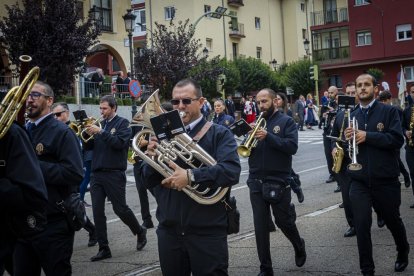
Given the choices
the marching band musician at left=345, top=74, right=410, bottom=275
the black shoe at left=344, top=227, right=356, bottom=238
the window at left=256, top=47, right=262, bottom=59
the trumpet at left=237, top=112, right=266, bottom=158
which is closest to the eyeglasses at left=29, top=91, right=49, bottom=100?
the trumpet at left=237, top=112, right=266, bottom=158

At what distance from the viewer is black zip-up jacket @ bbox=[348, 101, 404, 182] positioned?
650cm

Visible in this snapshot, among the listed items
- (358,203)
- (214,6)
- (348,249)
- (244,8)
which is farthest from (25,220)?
(244,8)

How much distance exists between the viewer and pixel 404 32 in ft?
169

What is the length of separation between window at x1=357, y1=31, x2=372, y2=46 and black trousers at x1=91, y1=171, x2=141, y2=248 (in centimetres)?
4829

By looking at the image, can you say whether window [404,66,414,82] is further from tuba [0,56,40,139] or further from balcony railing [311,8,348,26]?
tuba [0,56,40,139]

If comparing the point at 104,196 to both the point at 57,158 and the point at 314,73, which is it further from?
the point at 314,73

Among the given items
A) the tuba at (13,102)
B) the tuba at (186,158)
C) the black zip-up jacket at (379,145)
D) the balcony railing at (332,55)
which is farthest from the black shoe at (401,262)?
the balcony railing at (332,55)

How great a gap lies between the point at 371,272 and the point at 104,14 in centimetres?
2864

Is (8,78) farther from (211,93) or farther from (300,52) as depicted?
(300,52)

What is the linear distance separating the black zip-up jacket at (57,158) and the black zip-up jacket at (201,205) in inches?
31.2

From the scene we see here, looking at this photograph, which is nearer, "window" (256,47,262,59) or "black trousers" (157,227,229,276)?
"black trousers" (157,227,229,276)

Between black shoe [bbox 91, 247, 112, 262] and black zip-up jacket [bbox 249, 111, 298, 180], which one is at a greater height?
black zip-up jacket [bbox 249, 111, 298, 180]

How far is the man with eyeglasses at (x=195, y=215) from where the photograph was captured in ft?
14.9

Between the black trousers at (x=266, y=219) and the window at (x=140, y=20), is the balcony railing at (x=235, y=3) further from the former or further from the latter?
the black trousers at (x=266, y=219)
